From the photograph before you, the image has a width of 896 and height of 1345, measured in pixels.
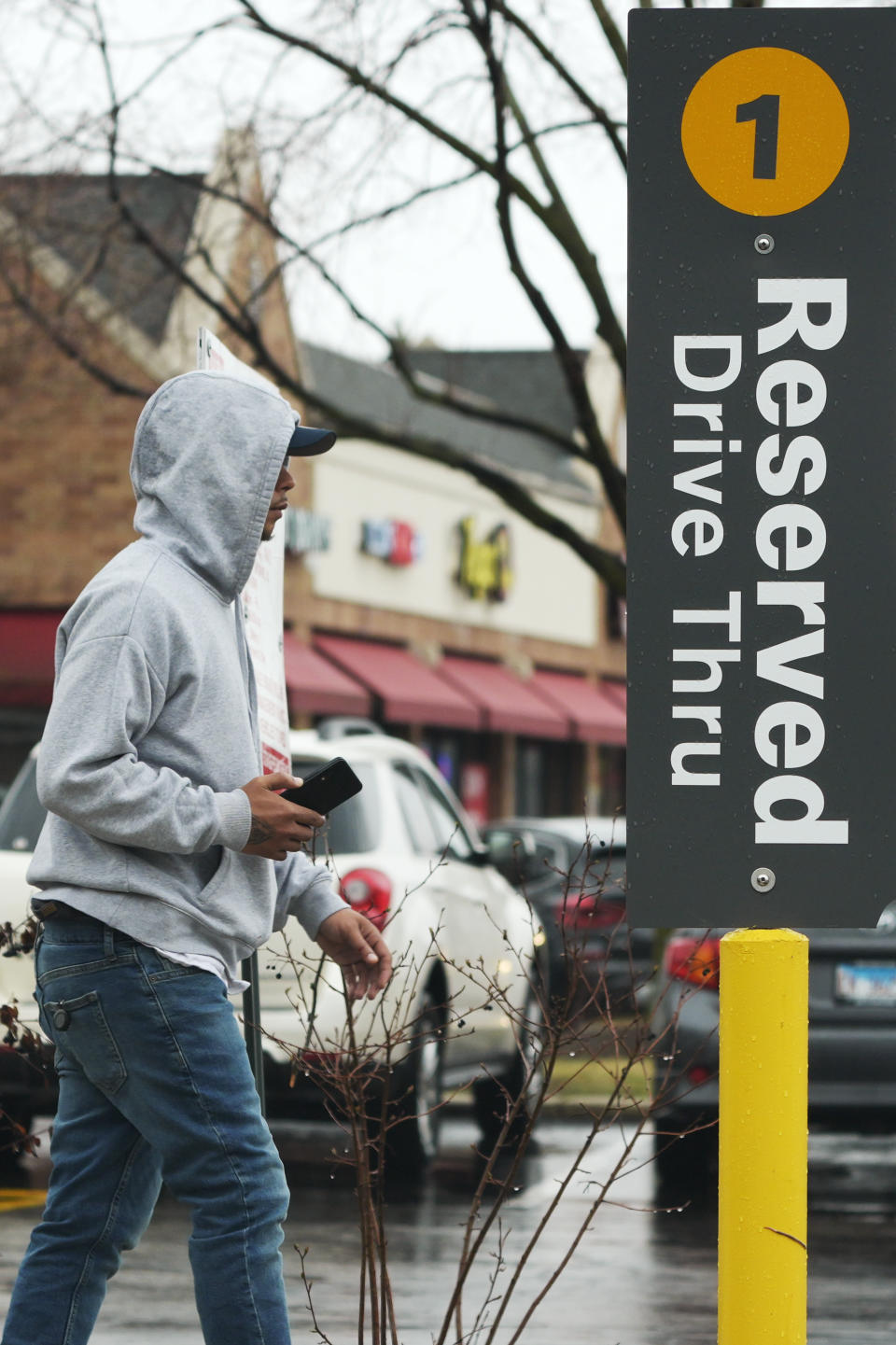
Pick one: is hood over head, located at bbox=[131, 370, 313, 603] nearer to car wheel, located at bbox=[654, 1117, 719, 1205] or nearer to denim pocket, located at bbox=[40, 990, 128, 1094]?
denim pocket, located at bbox=[40, 990, 128, 1094]

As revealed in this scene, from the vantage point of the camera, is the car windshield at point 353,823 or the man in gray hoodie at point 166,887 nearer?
the man in gray hoodie at point 166,887

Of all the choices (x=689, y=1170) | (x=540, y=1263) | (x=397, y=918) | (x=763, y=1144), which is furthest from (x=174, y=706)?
(x=689, y=1170)

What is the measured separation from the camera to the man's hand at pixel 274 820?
11.5 feet

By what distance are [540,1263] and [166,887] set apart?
407cm

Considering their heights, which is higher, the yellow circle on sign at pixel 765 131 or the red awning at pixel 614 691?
the yellow circle on sign at pixel 765 131

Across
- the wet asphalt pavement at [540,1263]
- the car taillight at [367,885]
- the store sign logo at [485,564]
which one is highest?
the store sign logo at [485,564]

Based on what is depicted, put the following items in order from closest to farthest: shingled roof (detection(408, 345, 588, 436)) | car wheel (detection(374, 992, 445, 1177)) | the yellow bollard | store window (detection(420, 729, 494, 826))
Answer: the yellow bollard → car wheel (detection(374, 992, 445, 1177)) → store window (detection(420, 729, 494, 826)) → shingled roof (detection(408, 345, 588, 436))

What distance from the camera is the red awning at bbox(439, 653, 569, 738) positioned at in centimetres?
3241

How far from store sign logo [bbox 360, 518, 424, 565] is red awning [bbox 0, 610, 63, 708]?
18.8 feet

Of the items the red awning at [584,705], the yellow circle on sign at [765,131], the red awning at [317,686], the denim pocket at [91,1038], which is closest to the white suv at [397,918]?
the denim pocket at [91,1038]

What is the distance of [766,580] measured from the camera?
3146mm

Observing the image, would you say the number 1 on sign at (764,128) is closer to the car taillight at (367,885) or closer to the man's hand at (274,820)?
the man's hand at (274,820)

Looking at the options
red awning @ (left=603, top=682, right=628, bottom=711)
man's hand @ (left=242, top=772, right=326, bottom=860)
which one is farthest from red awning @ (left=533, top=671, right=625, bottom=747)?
man's hand @ (left=242, top=772, right=326, bottom=860)

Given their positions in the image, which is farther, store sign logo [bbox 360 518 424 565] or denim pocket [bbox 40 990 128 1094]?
store sign logo [bbox 360 518 424 565]
